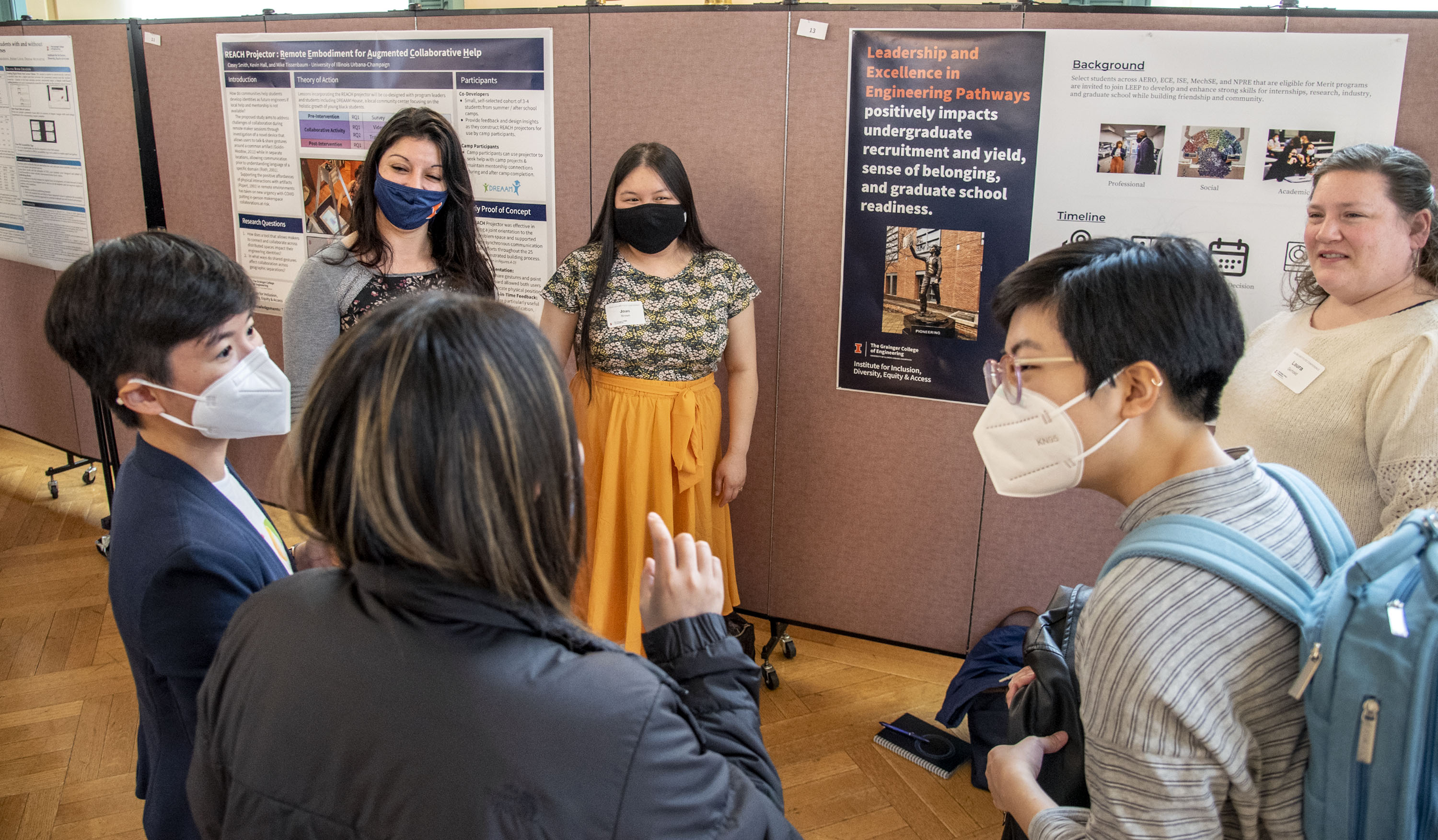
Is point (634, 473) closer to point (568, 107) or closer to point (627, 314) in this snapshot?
point (627, 314)

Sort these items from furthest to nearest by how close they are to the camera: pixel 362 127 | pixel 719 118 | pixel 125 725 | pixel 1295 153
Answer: pixel 362 127, pixel 719 118, pixel 125 725, pixel 1295 153

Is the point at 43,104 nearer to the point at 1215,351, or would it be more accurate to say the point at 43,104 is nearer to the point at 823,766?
the point at 823,766

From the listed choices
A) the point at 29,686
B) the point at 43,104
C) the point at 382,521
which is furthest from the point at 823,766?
the point at 43,104

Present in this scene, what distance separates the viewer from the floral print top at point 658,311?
102 inches

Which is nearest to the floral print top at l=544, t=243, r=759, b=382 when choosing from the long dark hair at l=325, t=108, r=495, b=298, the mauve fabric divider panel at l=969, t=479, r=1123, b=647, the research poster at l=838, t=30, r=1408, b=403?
the long dark hair at l=325, t=108, r=495, b=298

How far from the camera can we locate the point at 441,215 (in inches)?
100

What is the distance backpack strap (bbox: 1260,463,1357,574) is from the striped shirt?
22 mm

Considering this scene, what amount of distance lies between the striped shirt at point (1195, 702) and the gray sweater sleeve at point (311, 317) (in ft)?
6.40

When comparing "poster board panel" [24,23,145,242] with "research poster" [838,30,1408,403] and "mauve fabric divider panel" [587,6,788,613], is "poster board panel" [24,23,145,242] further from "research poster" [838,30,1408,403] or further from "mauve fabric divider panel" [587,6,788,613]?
"research poster" [838,30,1408,403]

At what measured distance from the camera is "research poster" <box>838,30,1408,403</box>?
2.48 meters

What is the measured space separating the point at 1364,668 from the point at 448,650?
833 mm

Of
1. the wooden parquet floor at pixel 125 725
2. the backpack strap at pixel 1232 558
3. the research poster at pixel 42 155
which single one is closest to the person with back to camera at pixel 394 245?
the wooden parquet floor at pixel 125 725

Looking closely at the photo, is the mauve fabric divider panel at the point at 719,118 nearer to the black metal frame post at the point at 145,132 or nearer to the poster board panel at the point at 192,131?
the poster board panel at the point at 192,131

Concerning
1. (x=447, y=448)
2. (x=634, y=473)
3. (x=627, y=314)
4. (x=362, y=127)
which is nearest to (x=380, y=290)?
(x=627, y=314)
